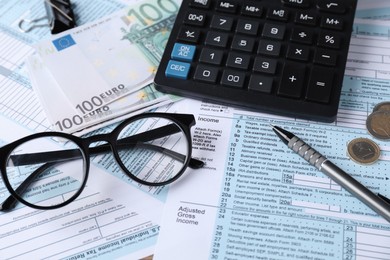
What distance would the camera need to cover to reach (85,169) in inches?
19.0

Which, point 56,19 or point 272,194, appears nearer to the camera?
point 272,194

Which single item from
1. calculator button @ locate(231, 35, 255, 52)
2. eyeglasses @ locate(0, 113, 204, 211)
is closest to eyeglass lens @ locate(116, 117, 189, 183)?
eyeglasses @ locate(0, 113, 204, 211)

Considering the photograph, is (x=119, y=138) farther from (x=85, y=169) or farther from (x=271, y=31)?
(x=271, y=31)

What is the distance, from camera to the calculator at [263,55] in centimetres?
50

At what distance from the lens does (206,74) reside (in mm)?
516

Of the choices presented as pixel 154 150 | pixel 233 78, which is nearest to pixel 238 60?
pixel 233 78

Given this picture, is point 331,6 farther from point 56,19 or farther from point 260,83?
point 56,19

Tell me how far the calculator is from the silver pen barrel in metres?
0.03

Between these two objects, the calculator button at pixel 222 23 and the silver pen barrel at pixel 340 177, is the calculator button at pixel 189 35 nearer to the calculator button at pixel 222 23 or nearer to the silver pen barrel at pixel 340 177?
the calculator button at pixel 222 23

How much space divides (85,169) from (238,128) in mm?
151

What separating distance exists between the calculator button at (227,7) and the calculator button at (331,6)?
0.09 m

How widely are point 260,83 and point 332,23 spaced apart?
10 centimetres

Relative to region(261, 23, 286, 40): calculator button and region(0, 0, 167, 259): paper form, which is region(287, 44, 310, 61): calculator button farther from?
region(0, 0, 167, 259): paper form

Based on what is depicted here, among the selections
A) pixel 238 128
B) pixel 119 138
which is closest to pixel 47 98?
pixel 119 138
